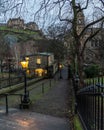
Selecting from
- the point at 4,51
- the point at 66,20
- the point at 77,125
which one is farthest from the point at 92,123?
the point at 4,51

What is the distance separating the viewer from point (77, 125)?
9703mm

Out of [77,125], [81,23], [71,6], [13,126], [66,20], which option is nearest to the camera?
[77,125]

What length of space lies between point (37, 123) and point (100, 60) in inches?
1173

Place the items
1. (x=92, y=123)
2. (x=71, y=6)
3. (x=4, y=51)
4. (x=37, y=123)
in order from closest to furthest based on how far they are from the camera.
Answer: (x=92, y=123), (x=37, y=123), (x=71, y=6), (x=4, y=51)

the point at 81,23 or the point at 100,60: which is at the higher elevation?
the point at 81,23

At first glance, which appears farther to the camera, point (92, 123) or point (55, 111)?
point (55, 111)

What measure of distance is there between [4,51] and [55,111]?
173 ft

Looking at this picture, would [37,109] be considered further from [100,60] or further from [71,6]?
[100,60]

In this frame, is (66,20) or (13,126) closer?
(13,126)

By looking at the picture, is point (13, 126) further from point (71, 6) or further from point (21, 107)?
point (71, 6)

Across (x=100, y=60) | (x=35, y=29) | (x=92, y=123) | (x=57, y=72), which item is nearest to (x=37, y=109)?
(x=35, y=29)

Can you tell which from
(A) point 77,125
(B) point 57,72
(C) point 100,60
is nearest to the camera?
(A) point 77,125

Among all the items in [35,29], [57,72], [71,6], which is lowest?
[57,72]

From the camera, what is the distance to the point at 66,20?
21.2 m
